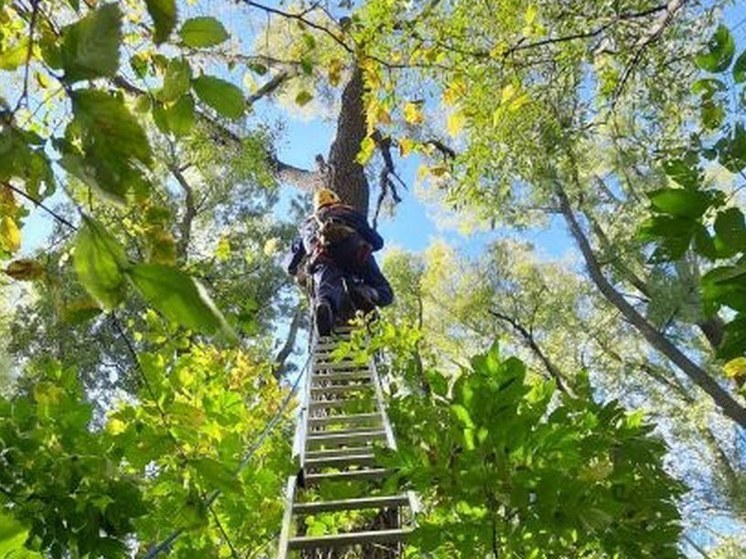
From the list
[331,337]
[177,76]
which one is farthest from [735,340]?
[331,337]

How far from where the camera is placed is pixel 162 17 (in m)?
0.52

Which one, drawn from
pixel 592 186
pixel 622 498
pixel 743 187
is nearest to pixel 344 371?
pixel 622 498

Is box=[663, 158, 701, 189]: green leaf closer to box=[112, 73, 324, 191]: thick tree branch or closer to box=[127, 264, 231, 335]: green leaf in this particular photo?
box=[127, 264, 231, 335]: green leaf

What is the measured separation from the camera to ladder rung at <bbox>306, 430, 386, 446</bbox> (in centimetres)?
367

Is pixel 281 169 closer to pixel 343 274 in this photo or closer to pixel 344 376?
pixel 343 274

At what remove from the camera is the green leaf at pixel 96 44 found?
406mm

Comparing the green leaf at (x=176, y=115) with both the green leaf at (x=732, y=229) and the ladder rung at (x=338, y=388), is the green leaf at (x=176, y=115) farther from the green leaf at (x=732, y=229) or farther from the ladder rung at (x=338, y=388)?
the ladder rung at (x=338, y=388)

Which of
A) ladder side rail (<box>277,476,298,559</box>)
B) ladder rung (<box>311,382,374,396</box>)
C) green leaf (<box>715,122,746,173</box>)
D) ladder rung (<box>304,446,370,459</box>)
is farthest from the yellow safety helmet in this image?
green leaf (<box>715,122,746,173</box>)

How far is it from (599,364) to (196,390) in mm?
13507

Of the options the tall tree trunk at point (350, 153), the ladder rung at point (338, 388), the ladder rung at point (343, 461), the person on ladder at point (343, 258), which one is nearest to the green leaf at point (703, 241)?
the ladder rung at point (343, 461)

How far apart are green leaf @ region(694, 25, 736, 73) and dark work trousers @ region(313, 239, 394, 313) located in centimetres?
523

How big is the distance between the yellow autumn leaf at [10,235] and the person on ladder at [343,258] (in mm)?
4884

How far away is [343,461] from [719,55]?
2699 mm

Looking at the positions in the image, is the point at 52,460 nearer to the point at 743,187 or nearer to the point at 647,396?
the point at 743,187
